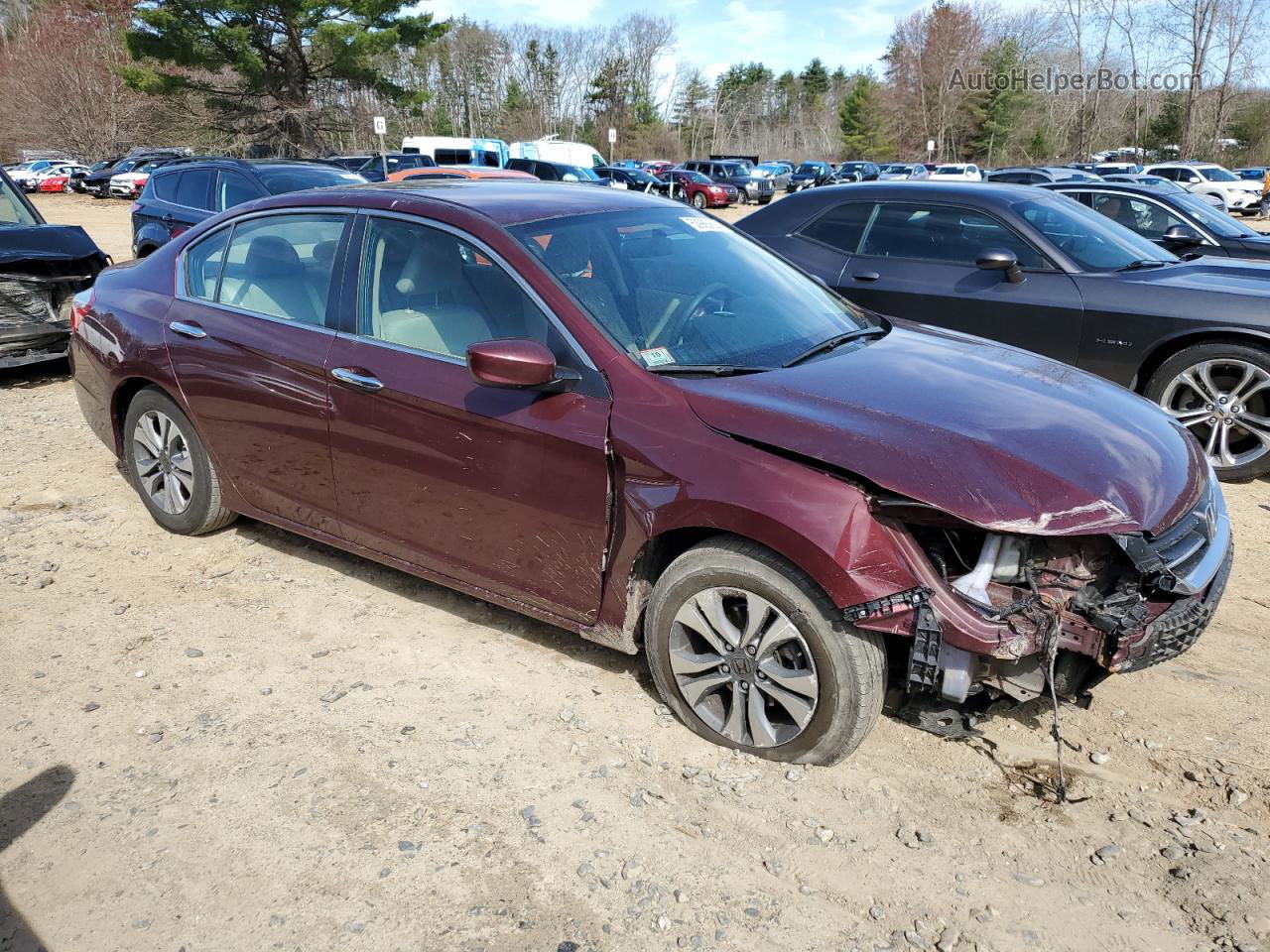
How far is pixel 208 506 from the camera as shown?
470cm

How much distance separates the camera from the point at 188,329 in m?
4.41

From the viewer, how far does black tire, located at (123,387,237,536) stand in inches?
182

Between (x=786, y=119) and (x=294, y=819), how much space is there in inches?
4083

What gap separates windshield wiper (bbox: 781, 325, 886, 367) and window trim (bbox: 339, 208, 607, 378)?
75cm

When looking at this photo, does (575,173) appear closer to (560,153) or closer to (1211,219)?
(560,153)

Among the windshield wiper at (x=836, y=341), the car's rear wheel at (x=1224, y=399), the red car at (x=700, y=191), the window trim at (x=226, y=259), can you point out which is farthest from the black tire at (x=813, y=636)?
the red car at (x=700, y=191)

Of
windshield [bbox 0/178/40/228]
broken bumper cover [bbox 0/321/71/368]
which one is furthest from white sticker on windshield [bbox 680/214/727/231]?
windshield [bbox 0/178/40/228]

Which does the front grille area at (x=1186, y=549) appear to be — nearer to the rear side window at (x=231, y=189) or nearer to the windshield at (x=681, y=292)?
the windshield at (x=681, y=292)

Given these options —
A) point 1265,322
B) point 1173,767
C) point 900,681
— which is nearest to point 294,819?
point 900,681

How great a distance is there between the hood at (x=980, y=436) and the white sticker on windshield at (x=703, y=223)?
101 cm

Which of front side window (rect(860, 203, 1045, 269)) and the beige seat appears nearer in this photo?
the beige seat

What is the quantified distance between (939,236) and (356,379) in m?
4.44

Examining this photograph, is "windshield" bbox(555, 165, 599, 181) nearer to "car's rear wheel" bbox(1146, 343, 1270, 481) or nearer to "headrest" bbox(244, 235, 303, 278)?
"car's rear wheel" bbox(1146, 343, 1270, 481)

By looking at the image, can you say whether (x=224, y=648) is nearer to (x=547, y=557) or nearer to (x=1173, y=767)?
(x=547, y=557)
